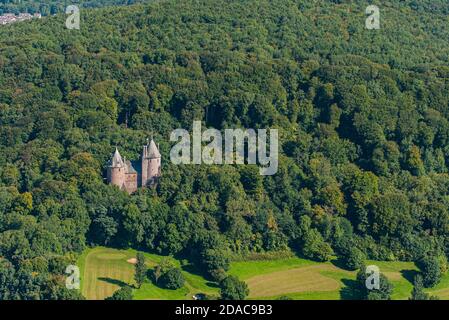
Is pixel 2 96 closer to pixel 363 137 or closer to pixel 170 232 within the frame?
pixel 170 232

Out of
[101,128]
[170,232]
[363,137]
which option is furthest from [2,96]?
[363,137]

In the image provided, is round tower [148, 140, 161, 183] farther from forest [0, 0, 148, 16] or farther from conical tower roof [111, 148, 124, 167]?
forest [0, 0, 148, 16]

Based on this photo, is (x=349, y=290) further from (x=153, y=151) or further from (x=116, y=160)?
(x=116, y=160)

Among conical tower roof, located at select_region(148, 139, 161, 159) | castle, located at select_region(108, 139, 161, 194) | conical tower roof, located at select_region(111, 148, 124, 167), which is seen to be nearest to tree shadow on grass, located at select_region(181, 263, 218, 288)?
castle, located at select_region(108, 139, 161, 194)

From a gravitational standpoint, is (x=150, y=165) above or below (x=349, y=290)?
above

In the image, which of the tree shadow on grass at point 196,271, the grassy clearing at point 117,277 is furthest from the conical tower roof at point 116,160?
the tree shadow on grass at point 196,271

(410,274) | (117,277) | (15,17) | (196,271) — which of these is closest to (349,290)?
(410,274)
